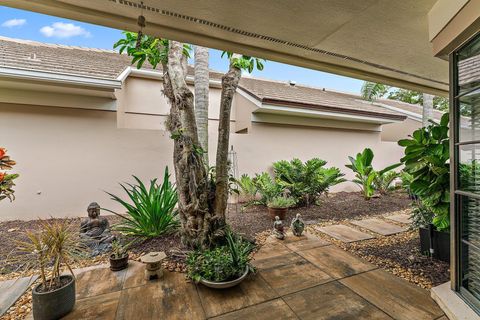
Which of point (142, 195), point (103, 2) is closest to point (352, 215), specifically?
point (142, 195)

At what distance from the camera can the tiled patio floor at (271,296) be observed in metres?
2.18

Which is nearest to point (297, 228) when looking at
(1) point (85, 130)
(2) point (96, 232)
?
(2) point (96, 232)

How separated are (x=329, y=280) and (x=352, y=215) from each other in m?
3.45

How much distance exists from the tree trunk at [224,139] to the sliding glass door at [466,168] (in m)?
2.61

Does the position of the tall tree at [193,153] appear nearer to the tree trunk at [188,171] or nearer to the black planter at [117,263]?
the tree trunk at [188,171]

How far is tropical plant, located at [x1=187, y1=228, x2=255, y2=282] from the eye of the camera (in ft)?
8.48

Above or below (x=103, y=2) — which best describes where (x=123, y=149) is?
below

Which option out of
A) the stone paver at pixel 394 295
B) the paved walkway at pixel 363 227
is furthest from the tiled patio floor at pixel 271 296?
the paved walkway at pixel 363 227

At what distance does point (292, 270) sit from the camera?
9.75ft

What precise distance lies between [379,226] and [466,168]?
3059mm

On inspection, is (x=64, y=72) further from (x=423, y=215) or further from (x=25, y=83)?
(x=423, y=215)

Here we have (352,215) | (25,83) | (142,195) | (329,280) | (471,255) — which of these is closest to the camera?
(471,255)

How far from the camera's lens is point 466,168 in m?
2.21

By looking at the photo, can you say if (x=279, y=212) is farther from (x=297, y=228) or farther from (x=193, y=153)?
(x=193, y=153)
